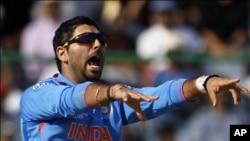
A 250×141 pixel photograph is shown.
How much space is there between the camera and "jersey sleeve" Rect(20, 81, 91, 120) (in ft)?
21.2

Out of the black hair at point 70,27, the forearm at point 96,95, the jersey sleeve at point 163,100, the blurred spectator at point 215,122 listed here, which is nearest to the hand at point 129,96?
the forearm at point 96,95

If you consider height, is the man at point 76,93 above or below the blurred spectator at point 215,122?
above

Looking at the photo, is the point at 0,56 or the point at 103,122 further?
the point at 0,56

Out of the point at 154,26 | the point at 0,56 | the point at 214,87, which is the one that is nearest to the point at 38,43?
the point at 0,56

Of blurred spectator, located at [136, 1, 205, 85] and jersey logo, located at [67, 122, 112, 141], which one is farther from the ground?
blurred spectator, located at [136, 1, 205, 85]

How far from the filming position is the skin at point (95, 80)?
6219 millimetres

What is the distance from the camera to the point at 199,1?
44.9ft

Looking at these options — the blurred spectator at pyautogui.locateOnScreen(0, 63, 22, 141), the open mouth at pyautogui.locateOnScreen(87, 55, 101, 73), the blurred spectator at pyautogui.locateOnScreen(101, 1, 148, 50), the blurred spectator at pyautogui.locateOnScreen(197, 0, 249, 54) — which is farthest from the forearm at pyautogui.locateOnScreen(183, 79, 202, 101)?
the blurred spectator at pyautogui.locateOnScreen(101, 1, 148, 50)

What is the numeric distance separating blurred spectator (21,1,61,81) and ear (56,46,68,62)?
16.2 ft

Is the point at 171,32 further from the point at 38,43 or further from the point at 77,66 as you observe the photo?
the point at 77,66

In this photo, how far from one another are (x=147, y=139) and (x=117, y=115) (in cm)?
464

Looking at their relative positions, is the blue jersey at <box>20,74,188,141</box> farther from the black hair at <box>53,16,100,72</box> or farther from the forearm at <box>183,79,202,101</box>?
the black hair at <box>53,16,100,72</box>

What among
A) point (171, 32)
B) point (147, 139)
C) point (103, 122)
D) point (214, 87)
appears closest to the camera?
point (214, 87)

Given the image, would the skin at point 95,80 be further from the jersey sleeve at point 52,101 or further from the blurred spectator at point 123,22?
the blurred spectator at point 123,22
